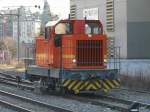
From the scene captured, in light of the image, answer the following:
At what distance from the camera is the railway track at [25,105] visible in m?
15.4

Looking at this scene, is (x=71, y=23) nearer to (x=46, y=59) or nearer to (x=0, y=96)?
(x=46, y=59)

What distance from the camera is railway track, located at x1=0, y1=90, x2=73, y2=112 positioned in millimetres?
15445

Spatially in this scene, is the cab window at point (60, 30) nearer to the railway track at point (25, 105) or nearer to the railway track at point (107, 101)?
the railway track at point (107, 101)

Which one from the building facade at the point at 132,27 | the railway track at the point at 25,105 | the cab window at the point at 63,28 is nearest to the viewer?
the railway track at the point at 25,105

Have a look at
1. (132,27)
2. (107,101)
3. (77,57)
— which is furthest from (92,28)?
(132,27)

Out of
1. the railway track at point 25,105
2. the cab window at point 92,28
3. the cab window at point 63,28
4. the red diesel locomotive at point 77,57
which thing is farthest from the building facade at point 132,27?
the railway track at point 25,105

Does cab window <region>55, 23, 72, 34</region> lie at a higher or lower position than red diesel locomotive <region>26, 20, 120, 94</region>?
higher

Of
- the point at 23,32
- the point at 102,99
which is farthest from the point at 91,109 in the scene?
the point at 23,32

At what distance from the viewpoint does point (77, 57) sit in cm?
1947

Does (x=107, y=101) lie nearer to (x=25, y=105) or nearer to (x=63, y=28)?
(x=25, y=105)

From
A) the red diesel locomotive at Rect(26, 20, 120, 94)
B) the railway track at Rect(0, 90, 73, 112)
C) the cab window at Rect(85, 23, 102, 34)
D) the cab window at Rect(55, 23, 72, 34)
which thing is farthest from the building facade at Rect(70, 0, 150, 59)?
the railway track at Rect(0, 90, 73, 112)

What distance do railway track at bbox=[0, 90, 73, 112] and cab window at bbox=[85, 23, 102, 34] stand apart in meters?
3.79

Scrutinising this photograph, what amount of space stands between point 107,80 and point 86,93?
4.98ft

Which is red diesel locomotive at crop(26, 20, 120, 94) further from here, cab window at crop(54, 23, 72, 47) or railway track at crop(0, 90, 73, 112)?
railway track at crop(0, 90, 73, 112)
